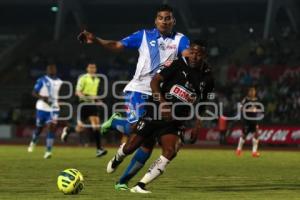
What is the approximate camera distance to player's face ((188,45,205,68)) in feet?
35.5

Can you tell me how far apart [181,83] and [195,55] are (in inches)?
17.0

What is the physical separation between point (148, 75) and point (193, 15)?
43.2 meters

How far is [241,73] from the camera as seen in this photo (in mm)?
40938

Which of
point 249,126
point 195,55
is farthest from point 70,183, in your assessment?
point 249,126

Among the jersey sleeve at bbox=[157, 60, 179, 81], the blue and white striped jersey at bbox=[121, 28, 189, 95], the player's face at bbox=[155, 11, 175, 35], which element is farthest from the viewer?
the blue and white striped jersey at bbox=[121, 28, 189, 95]

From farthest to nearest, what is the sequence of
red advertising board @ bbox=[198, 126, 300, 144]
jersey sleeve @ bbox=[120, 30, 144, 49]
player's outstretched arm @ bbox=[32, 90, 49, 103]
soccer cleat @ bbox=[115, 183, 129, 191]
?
red advertising board @ bbox=[198, 126, 300, 144], player's outstretched arm @ bbox=[32, 90, 49, 103], jersey sleeve @ bbox=[120, 30, 144, 49], soccer cleat @ bbox=[115, 183, 129, 191]

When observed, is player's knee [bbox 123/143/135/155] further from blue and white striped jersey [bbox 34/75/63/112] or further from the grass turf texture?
blue and white striped jersey [bbox 34/75/63/112]

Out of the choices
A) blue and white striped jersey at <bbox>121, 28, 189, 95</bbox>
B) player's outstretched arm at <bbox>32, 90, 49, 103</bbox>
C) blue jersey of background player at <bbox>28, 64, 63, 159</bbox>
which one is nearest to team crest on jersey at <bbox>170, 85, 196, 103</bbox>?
blue and white striped jersey at <bbox>121, 28, 189, 95</bbox>

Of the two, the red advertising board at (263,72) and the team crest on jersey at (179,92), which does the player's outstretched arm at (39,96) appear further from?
the red advertising board at (263,72)

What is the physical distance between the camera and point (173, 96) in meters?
10.9

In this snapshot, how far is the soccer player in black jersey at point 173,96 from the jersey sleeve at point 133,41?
0.93 m

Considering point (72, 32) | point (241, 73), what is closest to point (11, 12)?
point (72, 32)

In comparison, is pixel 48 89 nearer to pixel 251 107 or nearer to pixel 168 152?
pixel 251 107

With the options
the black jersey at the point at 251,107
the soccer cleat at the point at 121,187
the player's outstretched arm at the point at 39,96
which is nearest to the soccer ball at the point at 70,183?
the soccer cleat at the point at 121,187
